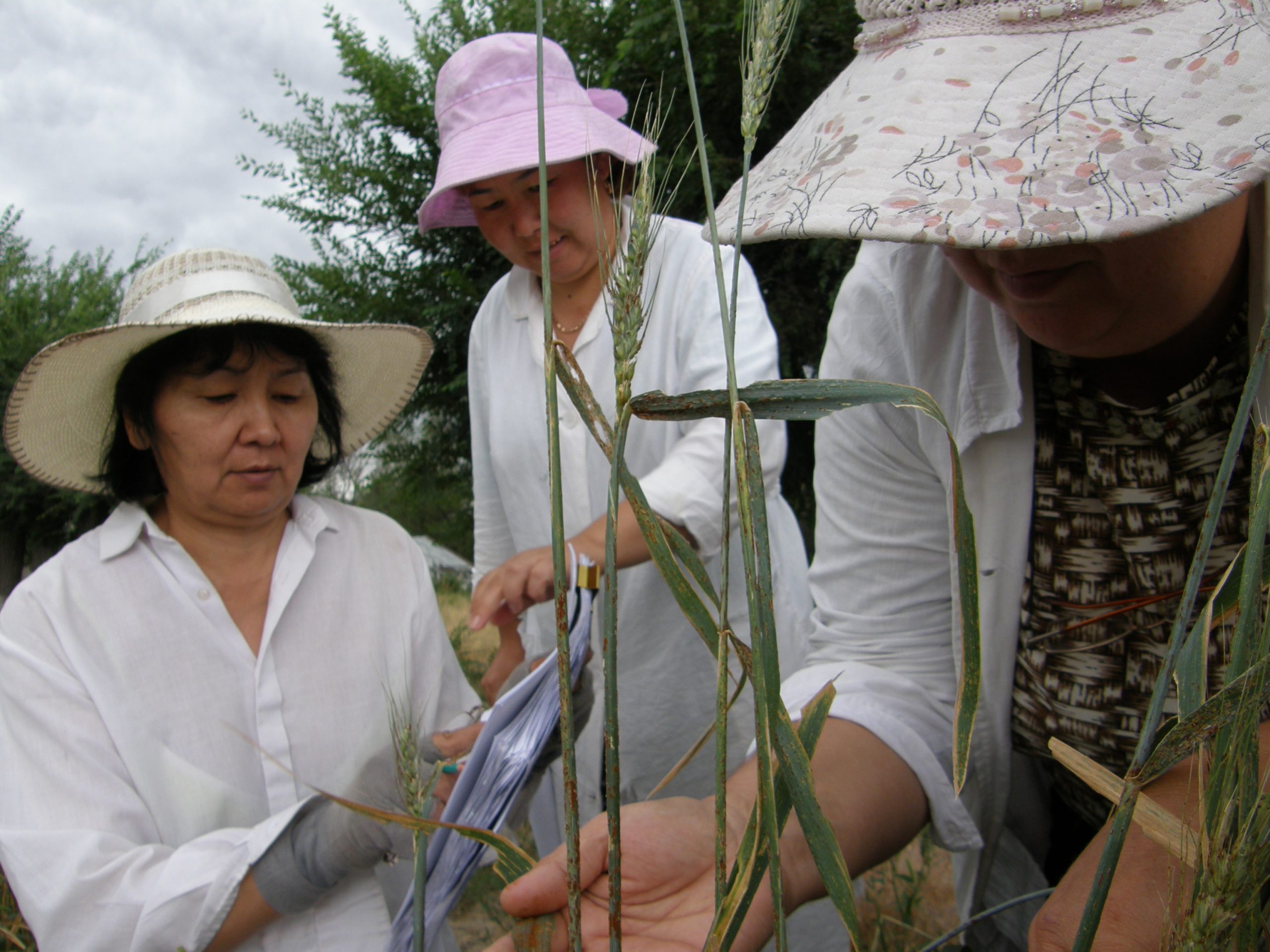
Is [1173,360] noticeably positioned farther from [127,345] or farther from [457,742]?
[127,345]

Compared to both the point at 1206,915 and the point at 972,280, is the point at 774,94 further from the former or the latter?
the point at 1206,915

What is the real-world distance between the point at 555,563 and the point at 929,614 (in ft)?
3.00

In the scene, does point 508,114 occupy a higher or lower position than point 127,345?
higher

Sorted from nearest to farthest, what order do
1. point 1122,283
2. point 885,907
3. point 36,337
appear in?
point 1122,283
point 885,907
point 36,337

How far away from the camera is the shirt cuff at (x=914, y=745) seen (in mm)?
1148

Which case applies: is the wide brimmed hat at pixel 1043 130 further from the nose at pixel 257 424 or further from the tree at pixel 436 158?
the tree at pixel 436 158

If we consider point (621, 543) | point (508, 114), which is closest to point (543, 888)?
point (621, 543)

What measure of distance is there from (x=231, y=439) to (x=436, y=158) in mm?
2948

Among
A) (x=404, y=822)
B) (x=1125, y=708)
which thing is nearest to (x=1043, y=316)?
(x=1125, y=708)

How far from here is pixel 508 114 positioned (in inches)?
81.5

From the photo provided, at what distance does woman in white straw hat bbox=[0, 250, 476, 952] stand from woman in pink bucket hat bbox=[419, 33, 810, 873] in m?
0.30

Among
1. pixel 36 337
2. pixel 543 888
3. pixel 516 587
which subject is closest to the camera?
pixel 543 888

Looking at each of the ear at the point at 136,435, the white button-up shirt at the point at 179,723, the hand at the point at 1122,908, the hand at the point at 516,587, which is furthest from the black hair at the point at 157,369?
the hand at the point at 1122,908

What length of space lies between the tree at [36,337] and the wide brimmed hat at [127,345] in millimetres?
3029
